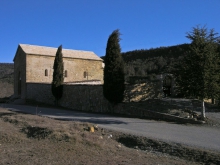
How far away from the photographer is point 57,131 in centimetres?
1075

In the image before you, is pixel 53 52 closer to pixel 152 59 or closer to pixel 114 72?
pixel 114 72

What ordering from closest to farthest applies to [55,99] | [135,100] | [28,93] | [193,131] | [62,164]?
[62,164]
[193,131]
[135,100]
[55,99]
[28,93]

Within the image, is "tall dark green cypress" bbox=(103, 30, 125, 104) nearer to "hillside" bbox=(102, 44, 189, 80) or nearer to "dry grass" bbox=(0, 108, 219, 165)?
"dry grass" bbox=(0, 108, 219, 165)

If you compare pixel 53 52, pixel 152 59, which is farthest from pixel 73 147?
pixel 152 59

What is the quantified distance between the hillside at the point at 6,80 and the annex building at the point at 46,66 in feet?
70.0

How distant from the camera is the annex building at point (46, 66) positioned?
31.9m

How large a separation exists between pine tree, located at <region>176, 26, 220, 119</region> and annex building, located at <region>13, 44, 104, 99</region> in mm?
18154

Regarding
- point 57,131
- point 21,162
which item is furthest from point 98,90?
point 21,162

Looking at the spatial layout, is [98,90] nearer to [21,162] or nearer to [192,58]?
[192,58]

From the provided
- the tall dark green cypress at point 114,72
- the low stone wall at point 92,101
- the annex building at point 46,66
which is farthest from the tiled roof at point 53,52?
the tall dark green cypress at point 114,72

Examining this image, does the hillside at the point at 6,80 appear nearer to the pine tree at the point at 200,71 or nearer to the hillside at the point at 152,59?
the hillside at the point at 152,59

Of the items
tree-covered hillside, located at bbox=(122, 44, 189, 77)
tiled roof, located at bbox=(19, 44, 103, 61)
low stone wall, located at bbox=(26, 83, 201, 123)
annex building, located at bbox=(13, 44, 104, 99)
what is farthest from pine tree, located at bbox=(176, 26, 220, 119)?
tree-covered hillside, located at bbox=(122, 44, 189, 77)

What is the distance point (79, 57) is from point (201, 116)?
958 inches

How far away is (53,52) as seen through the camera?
114 feet
